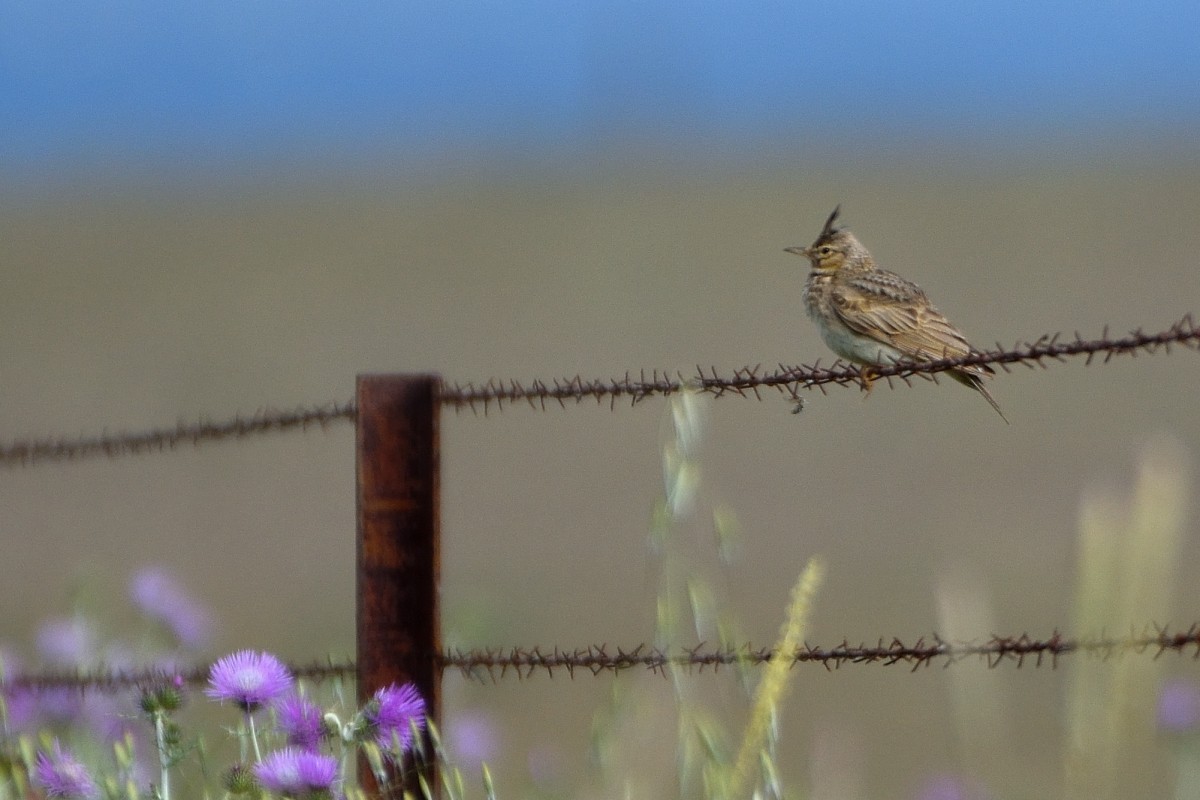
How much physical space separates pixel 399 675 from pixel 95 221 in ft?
138

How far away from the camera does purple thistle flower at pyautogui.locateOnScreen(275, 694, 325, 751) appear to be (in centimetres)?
323

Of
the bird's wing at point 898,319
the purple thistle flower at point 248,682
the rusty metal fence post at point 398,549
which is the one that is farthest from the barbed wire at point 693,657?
the bird's wing at point 898,319

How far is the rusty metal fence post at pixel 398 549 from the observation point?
4020mm

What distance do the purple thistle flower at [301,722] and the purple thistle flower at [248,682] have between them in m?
0.03

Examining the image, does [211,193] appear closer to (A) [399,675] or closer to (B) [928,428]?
(B) [928,428]

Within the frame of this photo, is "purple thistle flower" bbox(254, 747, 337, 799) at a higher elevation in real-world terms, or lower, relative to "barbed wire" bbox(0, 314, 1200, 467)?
lower

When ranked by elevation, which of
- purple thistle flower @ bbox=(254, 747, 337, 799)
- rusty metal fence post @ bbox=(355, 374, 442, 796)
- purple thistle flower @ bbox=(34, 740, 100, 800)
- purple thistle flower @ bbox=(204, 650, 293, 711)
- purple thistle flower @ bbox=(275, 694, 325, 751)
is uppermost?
rusty metal fence post @ bbox=(355, 374, 442, 796)

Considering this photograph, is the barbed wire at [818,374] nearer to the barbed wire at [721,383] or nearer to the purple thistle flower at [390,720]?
the barbed wire at [721,383]

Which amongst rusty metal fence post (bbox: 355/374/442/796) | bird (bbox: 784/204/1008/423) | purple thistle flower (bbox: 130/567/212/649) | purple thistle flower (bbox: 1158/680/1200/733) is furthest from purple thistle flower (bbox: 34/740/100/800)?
bird (bbox: 784/204/1008/423)

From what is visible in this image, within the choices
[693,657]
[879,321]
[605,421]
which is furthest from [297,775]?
[605,421]

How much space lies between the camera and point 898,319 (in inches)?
284

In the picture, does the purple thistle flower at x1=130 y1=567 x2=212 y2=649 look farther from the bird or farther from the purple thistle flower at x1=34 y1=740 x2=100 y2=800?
the bird

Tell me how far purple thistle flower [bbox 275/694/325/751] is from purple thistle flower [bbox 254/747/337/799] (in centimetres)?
18

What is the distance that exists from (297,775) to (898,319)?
15.2 ft
